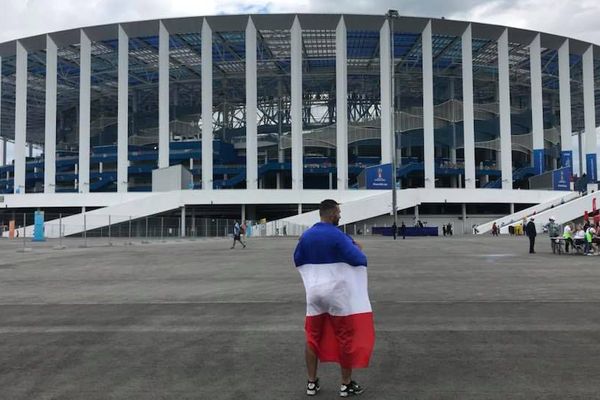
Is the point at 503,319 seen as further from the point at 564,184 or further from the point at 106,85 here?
the point at 106,85

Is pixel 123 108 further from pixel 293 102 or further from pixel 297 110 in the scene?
pixel 297 110

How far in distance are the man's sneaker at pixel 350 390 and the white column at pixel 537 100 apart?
2485 inches

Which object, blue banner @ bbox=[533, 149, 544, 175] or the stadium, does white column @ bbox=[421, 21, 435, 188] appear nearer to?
the stadium

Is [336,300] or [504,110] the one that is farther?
[504,110]

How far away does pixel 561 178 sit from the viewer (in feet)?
196

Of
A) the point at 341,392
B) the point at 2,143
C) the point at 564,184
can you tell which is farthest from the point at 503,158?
the point at 2,143

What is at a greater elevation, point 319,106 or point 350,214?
point 319,106

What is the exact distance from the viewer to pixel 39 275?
14219mm

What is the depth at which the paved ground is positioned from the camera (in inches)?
185

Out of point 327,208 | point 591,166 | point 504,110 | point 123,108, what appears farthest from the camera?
point 591,166

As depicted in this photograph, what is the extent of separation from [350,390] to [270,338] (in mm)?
2308

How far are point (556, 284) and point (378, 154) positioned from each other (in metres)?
63.7

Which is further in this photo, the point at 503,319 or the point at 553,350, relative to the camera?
the point at 503,319

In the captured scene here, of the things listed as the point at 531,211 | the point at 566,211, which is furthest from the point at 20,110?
the point at 566,211
